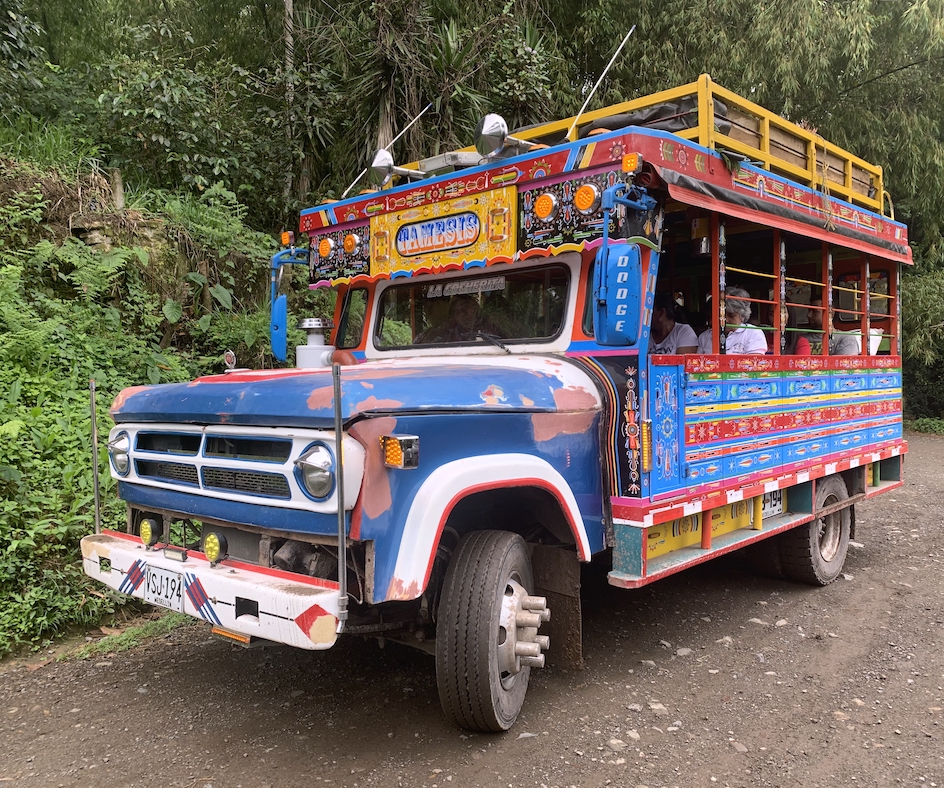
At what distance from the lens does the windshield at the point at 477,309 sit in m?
4.31

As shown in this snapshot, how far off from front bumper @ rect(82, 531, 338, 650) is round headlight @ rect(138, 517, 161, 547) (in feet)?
0.52

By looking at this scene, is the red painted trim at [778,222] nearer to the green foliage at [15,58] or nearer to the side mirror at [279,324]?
the side mirror at [279,324]

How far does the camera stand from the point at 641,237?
393cm

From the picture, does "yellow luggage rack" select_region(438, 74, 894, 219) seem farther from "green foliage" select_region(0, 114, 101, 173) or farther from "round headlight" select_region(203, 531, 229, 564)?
"green foliage" select_region(0, 114, 101, 173)

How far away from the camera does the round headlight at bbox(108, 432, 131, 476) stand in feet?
12.3

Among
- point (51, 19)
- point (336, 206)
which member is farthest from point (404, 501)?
point (51, 19)

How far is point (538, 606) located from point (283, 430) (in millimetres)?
1379

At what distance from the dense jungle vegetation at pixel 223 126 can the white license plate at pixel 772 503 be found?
14.0 feet

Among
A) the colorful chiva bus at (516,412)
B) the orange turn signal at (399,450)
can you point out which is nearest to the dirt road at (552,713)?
the colorful chiva bus at (516,412)

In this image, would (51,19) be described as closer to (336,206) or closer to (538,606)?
(336,206)

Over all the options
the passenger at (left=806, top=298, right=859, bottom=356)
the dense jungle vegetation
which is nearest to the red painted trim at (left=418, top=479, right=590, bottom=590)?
the dense jungle vegetation

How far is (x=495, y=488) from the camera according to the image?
3.28 m

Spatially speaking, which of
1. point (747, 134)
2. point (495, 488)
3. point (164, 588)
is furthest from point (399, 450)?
point (747, 134)

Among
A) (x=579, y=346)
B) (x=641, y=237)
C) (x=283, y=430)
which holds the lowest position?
(x=283, y=430)
